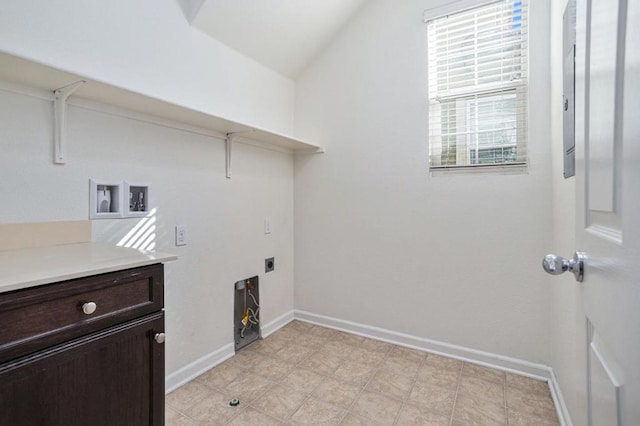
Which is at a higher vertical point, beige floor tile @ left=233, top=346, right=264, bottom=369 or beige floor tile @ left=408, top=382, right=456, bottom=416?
beige floor tile @ left=233, top=346, right=264, bottom=369

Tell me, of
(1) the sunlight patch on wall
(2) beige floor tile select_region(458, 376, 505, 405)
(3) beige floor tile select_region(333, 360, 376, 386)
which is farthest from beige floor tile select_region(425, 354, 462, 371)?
(1) the sunlight patch on wall

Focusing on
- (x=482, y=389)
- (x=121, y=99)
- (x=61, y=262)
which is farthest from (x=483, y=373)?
(x=121, y=99)

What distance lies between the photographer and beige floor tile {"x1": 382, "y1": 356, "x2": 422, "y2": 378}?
2.02 metres

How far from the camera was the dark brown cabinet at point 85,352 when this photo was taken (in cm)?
78

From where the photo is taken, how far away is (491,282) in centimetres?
210

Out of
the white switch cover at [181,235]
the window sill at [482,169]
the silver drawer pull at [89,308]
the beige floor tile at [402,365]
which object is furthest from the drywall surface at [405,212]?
the silver drawer pull at [89,308]

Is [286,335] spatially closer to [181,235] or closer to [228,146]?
[181,235]

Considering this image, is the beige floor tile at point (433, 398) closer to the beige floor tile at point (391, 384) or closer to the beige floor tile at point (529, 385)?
the beige floor tile at point (391, 384)

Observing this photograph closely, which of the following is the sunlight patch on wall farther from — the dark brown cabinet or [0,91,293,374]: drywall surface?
the dark brown cabinet

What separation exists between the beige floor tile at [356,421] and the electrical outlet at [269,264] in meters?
1.27

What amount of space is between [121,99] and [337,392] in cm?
192

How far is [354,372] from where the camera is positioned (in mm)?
2023

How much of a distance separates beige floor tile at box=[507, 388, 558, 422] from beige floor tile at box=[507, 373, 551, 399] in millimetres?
30

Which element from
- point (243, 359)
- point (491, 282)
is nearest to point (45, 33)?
point (243, 359)
